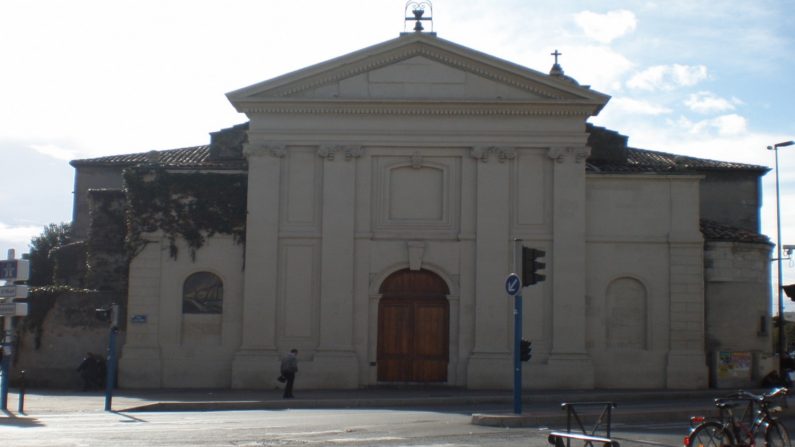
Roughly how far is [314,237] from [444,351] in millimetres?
5424

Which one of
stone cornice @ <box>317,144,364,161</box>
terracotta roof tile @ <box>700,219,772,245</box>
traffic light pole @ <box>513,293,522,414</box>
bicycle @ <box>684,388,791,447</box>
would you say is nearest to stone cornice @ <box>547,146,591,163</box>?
terracotta roof tile @ <box>700,219,772,245</box>

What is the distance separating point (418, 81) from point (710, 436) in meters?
20.4

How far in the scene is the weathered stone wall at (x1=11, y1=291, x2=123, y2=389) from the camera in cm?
3300

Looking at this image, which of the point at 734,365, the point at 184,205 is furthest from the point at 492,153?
the point at 734,365

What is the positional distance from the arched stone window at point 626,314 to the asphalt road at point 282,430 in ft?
33.2

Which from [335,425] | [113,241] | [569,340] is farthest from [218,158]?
[335,425]

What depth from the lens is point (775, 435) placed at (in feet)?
49.1

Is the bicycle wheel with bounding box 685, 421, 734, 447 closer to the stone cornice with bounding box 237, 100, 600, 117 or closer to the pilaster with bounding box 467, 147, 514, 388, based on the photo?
the pilaster with bounding box 467, 147, 514, 388

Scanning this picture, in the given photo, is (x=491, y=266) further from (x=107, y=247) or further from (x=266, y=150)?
(x=107, y=247)

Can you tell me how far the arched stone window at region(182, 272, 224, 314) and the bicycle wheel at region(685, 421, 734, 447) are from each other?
69.6 ft

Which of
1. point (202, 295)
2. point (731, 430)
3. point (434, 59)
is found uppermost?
point (434, 59)

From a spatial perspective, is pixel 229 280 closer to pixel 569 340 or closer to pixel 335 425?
pixel 569 340

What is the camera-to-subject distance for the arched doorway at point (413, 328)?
3238cm

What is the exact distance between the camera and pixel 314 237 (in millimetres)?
32719
